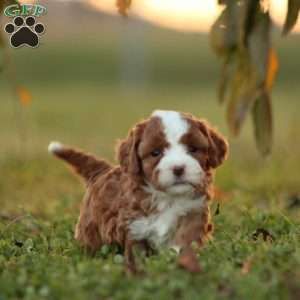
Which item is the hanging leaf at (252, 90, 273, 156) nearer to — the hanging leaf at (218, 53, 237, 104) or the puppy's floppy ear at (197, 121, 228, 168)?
the hanging leaf at (218, 53, 237, 104)

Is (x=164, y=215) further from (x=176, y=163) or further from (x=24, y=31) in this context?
(x=24, y=31)

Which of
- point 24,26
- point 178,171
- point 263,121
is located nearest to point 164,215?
point 178,171

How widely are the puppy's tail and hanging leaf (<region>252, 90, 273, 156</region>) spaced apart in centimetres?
76

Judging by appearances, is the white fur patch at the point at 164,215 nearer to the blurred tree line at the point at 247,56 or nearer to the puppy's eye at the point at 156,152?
the puppy's eye at the point at 156,152

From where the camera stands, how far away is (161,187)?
3980mm

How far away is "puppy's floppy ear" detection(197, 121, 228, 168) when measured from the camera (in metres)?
4.15

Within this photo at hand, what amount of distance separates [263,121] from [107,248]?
3.63 ft

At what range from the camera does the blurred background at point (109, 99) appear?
803cm

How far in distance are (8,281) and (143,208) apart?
74cm

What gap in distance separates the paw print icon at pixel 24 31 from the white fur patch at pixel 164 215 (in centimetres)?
109

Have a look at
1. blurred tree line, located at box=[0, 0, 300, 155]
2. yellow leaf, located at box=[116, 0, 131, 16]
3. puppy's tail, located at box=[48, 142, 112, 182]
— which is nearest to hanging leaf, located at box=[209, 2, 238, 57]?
blurred tree line, located at box=[0, 0, 300, 155]

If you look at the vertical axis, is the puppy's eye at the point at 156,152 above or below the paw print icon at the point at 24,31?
below

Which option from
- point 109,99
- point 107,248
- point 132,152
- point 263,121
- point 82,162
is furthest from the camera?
point 109,99

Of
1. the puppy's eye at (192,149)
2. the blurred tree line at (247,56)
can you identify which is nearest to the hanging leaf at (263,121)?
the blurred tree line at (247,56)
